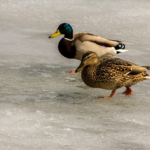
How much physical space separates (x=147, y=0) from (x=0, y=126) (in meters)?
9.37

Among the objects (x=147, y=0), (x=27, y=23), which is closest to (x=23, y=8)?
(x=27, y=23)

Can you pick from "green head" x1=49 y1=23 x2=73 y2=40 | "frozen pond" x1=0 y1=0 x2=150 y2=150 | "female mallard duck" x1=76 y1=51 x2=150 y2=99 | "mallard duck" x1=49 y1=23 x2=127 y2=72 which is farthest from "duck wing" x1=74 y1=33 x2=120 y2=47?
"female mallard duck" x1=76 y1=51 x2=150 y2=99

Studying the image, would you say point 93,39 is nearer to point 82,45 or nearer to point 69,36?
point 82,45

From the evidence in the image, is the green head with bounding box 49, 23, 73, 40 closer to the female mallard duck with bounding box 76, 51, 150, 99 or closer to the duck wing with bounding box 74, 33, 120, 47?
the duck wing with bounding box 74, 33, 120, 47

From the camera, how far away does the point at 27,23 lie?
10.1 m

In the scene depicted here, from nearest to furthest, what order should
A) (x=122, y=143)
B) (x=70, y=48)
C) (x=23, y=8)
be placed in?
(x=122, y=143)
(x=70, y=48)
(x=23, y=8)

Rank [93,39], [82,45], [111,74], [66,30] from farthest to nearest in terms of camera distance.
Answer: [66,30] < [93,39] < [82,45] < [111,74]

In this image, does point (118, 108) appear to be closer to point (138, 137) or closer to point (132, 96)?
point (132, 96)

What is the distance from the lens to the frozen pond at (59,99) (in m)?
3.94

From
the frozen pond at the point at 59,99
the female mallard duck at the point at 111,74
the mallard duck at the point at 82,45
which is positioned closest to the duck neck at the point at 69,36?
the mallard duck at the point at 82,45

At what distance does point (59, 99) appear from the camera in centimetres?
516

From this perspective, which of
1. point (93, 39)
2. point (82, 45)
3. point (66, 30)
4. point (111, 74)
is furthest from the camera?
point (66, 30)

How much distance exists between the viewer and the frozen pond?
3.94 m

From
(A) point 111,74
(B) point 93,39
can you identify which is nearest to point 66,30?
(B) point 93,39
